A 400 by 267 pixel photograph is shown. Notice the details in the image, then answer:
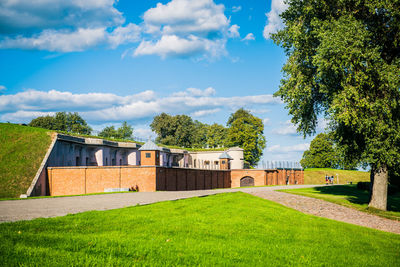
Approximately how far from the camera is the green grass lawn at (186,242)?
20.6 ft

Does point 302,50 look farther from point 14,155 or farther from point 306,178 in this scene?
point 306,178

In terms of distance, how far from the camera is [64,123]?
84062 millimetres

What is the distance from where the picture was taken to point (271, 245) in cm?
862

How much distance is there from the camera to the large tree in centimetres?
1870

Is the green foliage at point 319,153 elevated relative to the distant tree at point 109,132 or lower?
lower

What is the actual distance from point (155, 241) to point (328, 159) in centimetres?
8349

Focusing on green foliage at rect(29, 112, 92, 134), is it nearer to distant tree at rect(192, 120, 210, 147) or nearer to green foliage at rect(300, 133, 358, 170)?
distant tree at rect(192, 120, 210, 147)

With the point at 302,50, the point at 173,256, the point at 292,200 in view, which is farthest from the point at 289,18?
the point at 173,256

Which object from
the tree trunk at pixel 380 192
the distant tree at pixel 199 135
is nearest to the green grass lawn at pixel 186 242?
the tree trunk at pixel 380 192

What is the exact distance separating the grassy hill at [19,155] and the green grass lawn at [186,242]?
26842 mm

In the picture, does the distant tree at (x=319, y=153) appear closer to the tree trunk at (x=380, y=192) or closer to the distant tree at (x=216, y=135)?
the distant tree at (x=216, y=135)

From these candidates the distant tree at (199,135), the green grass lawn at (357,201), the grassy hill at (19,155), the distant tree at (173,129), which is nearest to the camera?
the green grass lawn at (357,201)

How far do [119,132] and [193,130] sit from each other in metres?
23.3

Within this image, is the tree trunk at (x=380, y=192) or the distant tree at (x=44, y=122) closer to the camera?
the tree trunk at (x=380, y=192)
